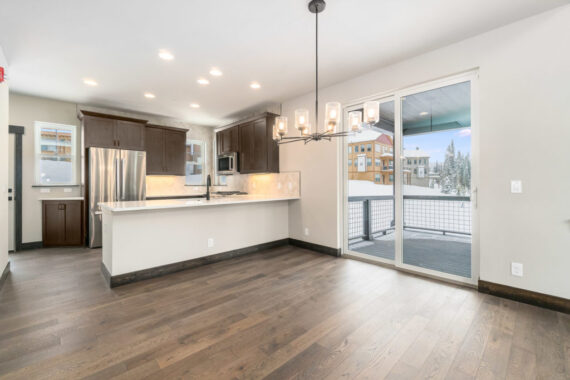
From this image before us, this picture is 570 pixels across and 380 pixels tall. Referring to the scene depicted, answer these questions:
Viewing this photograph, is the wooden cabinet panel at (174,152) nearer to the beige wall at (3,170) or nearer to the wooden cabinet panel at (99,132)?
the wooden cabinet panel at (99,132)

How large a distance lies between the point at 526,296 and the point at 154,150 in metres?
6.20

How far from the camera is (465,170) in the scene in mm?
2895

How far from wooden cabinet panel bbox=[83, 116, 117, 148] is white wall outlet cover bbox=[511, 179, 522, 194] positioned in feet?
19.6

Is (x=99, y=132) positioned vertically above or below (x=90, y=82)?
below

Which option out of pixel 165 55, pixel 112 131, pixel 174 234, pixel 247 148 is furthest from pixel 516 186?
pixel 112 131

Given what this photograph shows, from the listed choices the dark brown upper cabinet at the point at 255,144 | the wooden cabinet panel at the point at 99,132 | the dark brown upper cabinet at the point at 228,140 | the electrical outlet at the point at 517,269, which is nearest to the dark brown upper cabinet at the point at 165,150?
the wooden cabinet panel at the point at 99,132

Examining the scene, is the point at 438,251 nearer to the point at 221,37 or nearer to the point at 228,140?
the point at 221,37

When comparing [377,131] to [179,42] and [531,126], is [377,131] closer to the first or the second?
[531,126]

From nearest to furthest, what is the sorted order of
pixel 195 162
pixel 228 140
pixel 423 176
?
pixel 423 176, pixel 228 140, pixel 195 162

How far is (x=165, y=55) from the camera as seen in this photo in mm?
3037

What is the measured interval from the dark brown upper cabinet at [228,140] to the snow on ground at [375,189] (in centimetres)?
269

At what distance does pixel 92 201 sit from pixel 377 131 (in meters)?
4.95

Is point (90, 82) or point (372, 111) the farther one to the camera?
point (90, 82)

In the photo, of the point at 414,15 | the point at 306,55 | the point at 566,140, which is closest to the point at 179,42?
the point at 306,55
